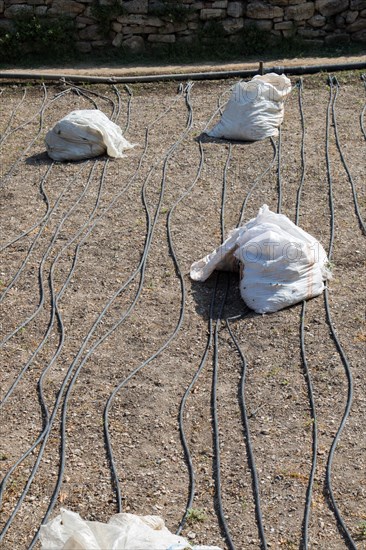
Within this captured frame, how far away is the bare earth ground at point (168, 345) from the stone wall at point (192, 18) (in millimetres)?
2536

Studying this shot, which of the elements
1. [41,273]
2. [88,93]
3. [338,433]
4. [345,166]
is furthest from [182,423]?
[88,93]

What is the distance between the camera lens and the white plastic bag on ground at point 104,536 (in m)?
4.22

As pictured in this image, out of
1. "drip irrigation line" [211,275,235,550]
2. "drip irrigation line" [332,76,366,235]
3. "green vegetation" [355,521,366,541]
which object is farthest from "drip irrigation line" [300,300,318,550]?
"drip irrigation line" [332,76,366,235]

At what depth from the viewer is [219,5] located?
12336 mm

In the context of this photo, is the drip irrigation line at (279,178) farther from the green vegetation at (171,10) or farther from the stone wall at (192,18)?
the green vegetation at (171,10)

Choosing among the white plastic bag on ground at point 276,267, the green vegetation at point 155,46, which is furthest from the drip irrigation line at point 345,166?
the green vegetation at point 155,46

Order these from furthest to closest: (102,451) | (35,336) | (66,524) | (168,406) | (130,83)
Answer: (130,83) → (35,336) → (168,406) → (102,451) → (66,524)

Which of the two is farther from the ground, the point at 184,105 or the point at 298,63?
the point at 298,63

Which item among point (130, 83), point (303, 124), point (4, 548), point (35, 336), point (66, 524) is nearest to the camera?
point (66, 524)

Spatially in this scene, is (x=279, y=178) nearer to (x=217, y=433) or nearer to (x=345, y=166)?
(x=345, y=166)

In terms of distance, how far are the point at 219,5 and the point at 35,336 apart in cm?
714

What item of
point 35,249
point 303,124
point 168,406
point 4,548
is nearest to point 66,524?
point 4,548

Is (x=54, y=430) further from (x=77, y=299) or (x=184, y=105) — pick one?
(x=184, y=105)

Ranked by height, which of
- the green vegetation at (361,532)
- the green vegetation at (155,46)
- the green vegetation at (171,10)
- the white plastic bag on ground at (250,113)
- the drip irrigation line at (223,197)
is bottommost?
the green vegetation at (361,532)
